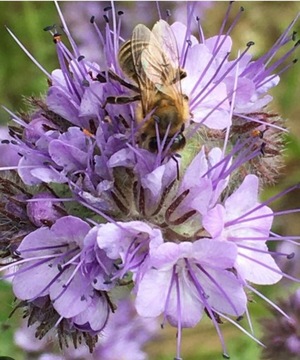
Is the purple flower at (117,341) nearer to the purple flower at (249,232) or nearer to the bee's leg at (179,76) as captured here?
the purple flower at (249,232)

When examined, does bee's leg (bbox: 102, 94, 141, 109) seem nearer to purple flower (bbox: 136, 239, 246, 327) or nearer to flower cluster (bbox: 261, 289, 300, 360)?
purple flower (bbox: 136, 239, 246, 327)

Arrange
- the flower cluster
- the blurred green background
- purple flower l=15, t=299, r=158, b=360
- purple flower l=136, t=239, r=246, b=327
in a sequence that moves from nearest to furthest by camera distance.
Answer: purple flower l=136, t=239, r=246, b=327
the flower cluster
purple flower l=15, t=299, r=158, b=360
the blurred green background

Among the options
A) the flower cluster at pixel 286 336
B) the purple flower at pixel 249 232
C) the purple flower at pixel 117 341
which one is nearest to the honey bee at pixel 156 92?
the purple flower at pixel 249 232

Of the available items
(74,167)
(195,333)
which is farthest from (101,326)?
(195,333)

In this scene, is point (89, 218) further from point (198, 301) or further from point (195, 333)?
point (195, 333)

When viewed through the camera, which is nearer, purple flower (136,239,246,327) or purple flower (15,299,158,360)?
purple flower (136,239,246,327)

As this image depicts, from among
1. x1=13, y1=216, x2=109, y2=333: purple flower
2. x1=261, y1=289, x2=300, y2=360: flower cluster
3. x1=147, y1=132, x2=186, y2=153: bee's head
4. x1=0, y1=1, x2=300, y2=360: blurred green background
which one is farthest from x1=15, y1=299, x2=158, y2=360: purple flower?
x1=147, y1=132, x2=186, y2=153: bee's head

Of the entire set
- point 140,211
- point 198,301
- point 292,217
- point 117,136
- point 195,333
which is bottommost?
point 195,333
